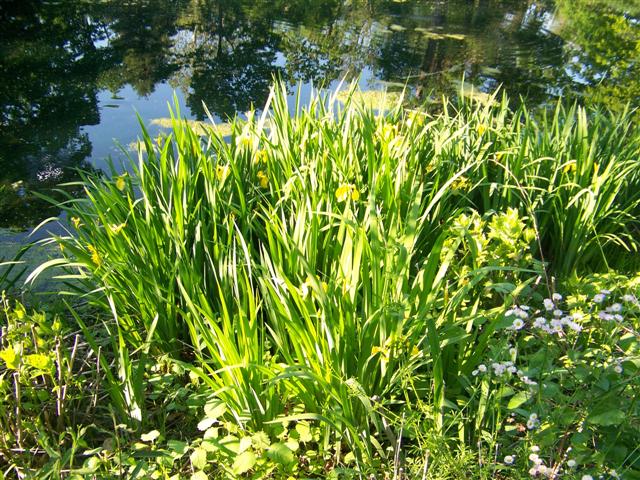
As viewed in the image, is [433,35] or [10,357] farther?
[433,35]

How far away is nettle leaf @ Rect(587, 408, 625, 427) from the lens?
3.21 ft

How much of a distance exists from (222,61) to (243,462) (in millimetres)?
4992

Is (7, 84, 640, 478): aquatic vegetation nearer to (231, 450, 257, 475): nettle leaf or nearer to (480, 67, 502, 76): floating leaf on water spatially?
(231, 450, 257, 475): nettle leaf

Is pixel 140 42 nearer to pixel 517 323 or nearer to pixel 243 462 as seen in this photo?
pixel 243 462

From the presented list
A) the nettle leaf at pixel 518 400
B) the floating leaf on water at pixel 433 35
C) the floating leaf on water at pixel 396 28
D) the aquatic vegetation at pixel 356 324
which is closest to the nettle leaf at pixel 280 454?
the aquatic vegetation at pixel 356 324

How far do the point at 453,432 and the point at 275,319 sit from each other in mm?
556

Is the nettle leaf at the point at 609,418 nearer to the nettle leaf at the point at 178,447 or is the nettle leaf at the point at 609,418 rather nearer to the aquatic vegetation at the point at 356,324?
the aquatic vegetation at the point at 356,324

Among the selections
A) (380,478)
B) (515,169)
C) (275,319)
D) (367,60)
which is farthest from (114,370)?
(367,60)

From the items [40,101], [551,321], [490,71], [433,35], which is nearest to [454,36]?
[433,35]

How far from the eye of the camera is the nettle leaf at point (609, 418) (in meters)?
0.98

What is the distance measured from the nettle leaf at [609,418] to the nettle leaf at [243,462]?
2.33 ft

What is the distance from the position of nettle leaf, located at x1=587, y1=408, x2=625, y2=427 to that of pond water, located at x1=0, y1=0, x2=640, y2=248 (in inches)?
90.2

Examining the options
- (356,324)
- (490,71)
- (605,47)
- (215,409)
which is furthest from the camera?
(605,47)

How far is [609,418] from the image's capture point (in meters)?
0.99
